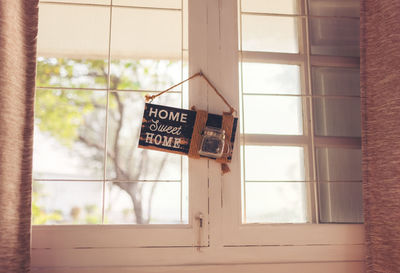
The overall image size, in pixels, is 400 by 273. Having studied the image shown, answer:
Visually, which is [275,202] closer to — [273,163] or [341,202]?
[273,163]

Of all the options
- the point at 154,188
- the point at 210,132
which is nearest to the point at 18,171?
the point at 210,132

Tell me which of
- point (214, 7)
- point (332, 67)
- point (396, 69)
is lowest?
point (396, 69)

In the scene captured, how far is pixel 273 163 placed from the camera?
5.15ft

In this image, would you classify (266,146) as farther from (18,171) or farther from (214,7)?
(18,171)

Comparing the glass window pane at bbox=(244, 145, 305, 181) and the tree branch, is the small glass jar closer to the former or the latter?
the glass window pane at bbox=(244, 145, 305, 181)

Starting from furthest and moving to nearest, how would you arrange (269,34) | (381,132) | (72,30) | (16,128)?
(72,30), (269,34), (381,132), (16,128)

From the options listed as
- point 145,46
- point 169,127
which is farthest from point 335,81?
point 145,46

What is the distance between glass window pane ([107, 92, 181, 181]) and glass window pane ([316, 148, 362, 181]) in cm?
373

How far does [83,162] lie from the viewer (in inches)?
214

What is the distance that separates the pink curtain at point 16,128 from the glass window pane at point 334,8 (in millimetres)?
1253

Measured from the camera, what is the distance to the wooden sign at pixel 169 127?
1.39m

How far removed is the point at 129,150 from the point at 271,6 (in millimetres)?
4092

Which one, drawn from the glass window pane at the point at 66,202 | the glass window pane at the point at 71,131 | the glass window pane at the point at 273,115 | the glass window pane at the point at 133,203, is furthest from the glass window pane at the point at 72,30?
the glass window pane at the point at 66,202

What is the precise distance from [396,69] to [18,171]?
141cm
